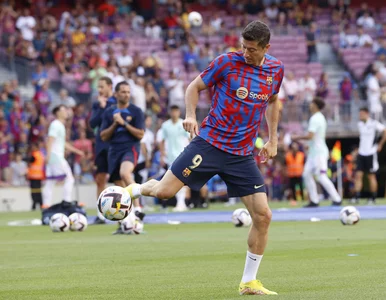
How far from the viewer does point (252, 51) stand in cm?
854

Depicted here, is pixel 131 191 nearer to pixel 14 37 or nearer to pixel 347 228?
pixel 347 228

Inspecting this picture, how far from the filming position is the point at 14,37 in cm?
3222

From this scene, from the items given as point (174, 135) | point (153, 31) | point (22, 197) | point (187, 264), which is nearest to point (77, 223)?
point (187, 264)

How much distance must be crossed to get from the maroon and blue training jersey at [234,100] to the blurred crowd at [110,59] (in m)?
19.4

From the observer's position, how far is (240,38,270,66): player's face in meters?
8.49

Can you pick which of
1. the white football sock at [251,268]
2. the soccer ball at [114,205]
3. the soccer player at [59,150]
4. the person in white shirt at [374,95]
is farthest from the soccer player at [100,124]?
the person in white shirt at [374,95]

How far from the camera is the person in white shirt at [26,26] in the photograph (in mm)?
33719

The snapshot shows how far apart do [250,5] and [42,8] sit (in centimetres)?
902

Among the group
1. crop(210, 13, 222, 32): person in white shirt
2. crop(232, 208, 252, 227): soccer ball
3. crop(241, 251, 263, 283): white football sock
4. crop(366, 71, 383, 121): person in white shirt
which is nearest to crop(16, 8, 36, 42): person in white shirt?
crop(210, 13, 222, 32): person in white shirt

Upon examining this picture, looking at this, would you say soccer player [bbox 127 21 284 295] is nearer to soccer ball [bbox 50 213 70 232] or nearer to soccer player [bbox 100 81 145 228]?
soccer player [bbox 100 81 145 228]

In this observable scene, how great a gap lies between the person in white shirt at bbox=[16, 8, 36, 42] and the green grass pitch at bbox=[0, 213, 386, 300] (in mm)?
18029

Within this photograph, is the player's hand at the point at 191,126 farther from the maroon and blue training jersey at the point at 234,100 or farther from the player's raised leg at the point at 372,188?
the player's raised leg at the point at 372,188

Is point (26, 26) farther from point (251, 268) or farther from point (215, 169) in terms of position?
point (251, 268)

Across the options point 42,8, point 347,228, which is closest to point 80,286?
point 347,228
